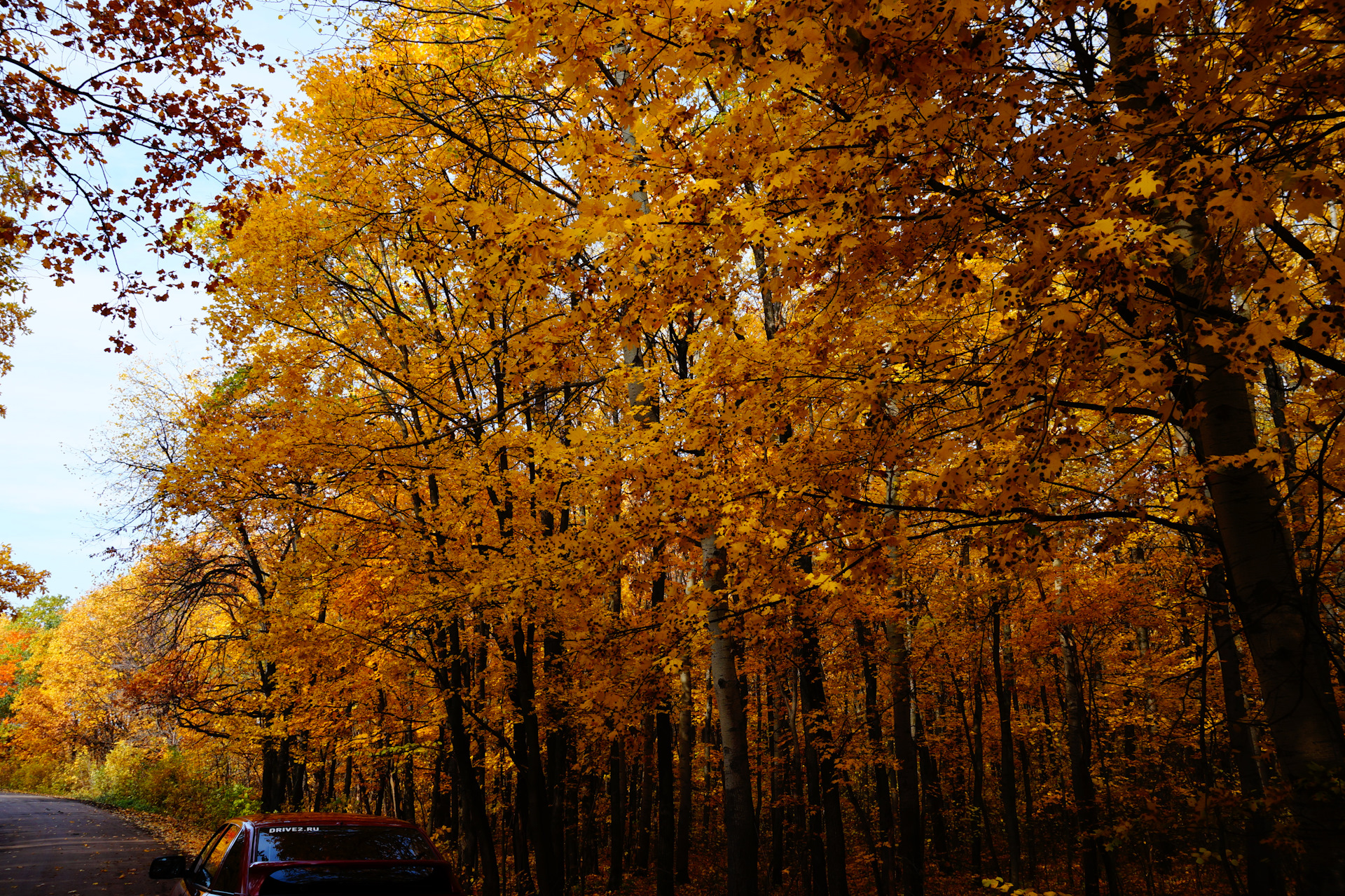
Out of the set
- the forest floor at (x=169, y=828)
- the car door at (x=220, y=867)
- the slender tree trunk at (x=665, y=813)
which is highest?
the car door at (x=220, y=867)

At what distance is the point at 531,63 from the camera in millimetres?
7047

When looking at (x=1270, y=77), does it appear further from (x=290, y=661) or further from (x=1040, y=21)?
(x=290, y=661)

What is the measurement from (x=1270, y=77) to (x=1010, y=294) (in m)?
1.84

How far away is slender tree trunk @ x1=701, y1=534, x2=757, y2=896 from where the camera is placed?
7879 mm

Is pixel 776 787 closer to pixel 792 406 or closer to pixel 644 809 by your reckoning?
pixel 644 809

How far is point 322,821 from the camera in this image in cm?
492

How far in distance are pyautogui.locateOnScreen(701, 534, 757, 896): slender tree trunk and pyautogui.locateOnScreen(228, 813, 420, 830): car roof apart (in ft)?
12.3

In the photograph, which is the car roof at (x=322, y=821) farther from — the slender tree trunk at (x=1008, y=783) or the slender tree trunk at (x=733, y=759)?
the slender tree trunk at (x=1008, y=783)

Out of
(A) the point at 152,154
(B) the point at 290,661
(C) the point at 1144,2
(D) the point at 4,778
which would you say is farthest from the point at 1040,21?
(D) the point at 4,778

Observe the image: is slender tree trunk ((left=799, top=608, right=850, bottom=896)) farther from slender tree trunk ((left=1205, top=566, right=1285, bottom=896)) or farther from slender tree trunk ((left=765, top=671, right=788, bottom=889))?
slender tree trunk ((left=1205, top=566, right=1285, bottom=896))

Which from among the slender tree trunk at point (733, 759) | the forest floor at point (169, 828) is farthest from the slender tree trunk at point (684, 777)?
the forest floor at point (169, 828)

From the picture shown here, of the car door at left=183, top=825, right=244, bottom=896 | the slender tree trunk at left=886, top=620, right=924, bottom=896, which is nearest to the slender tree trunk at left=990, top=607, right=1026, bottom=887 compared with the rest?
the slender tree trunk at left=886, top=620, right=924, bottom=896

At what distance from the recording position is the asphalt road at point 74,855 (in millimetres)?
12281

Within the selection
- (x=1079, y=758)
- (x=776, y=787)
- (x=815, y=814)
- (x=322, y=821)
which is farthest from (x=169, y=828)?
(x=1079, y=758)
